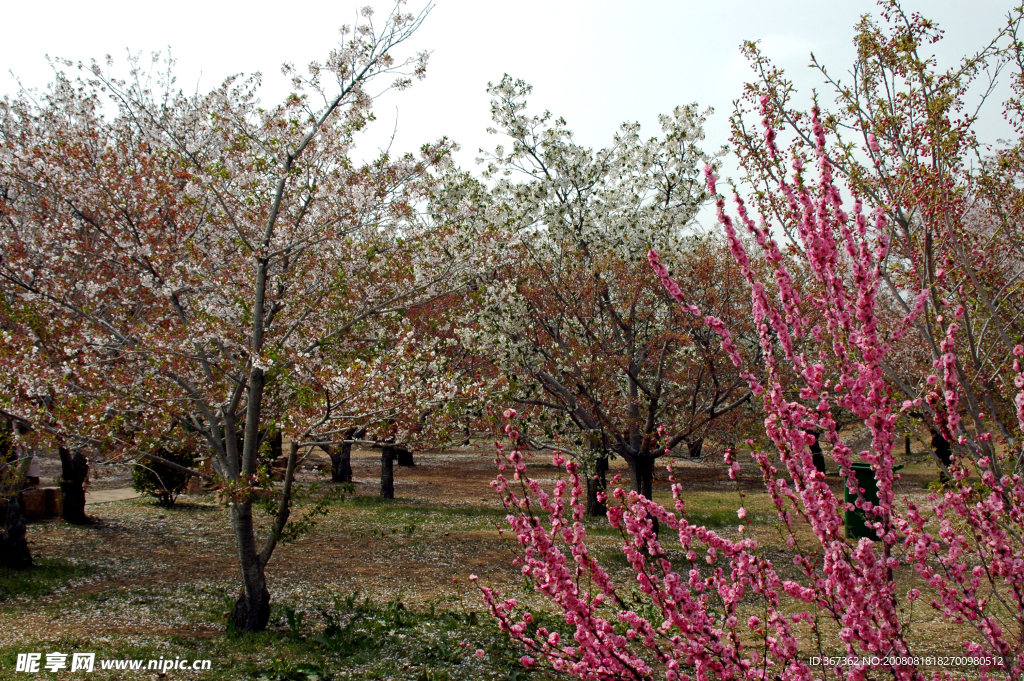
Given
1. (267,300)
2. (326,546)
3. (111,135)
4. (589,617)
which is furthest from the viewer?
(326,546)

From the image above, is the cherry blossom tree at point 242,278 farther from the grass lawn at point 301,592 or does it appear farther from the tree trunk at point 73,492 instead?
the tree trunk at point 73,492

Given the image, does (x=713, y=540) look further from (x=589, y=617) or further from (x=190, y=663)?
(x=190, y=663)

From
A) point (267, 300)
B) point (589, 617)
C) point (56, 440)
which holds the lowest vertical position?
point (589, 617)

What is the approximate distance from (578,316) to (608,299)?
623 mm

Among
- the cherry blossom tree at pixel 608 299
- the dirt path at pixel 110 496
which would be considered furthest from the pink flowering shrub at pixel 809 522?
the dirt path at pixel 110 496

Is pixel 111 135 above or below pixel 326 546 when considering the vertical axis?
above

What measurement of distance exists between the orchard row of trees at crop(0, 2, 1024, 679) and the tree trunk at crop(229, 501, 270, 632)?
0.03m

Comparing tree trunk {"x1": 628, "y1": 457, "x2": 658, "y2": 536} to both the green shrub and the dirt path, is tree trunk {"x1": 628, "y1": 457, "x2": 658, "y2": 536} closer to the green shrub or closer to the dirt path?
the green shrub

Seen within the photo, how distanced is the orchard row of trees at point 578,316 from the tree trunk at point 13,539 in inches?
112

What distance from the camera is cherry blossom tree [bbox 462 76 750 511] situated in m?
12.3

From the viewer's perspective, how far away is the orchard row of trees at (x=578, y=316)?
3133 mm

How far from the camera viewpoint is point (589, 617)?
3156mm

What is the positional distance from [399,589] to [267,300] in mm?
4584

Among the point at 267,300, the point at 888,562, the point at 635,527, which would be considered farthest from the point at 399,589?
the point at 888,562
